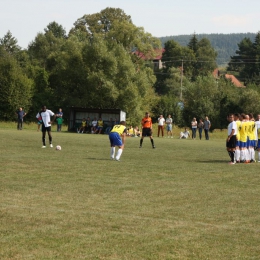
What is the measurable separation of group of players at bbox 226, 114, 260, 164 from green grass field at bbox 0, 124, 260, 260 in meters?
2.39

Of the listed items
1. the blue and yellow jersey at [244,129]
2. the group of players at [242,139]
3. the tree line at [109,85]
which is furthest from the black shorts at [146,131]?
the tree line at [109,85]

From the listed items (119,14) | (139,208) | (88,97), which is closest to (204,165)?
(139,208)

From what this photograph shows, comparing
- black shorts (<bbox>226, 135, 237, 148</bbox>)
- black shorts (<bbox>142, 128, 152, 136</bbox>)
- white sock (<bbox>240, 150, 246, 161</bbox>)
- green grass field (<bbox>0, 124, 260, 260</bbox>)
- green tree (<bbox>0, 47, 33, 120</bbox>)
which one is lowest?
green grass field (<bbox>0, 124, 260, 260</bbox>)

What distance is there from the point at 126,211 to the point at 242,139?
12.8 metres

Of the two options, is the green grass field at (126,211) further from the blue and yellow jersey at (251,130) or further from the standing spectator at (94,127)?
the standing spectator at (94,127)

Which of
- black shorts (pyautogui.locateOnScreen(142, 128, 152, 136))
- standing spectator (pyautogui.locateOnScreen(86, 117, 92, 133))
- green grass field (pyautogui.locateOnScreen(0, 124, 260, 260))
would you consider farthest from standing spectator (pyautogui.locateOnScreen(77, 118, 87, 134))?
green grass field (pyautogui.locateOnScreen(0, 124, 260, 260))

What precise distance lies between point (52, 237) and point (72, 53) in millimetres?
60752

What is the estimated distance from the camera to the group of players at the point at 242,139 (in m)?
22.8

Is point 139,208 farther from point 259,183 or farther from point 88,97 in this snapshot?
point 88,97

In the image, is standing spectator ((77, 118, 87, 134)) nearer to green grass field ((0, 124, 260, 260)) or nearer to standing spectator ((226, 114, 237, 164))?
standing spectator ((226, 114, 237, 164))

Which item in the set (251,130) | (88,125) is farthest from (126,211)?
(88,125)

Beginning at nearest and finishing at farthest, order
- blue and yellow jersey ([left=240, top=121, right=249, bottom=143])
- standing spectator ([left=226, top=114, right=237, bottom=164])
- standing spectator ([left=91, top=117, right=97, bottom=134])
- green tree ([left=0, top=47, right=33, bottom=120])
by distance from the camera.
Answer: standing spectator ([left=226, top=114, right=237, bottom=164])
blue and yellow jersey ([left=240, top=121, right=249, bottom=143])
standing spectator ([left=91, top=117, right=97, bottom=134])
green tree ([left=0, top=47, right=33, bottom=120])

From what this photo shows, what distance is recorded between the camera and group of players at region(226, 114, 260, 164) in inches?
896

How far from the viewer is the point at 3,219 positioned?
33.1 feet
